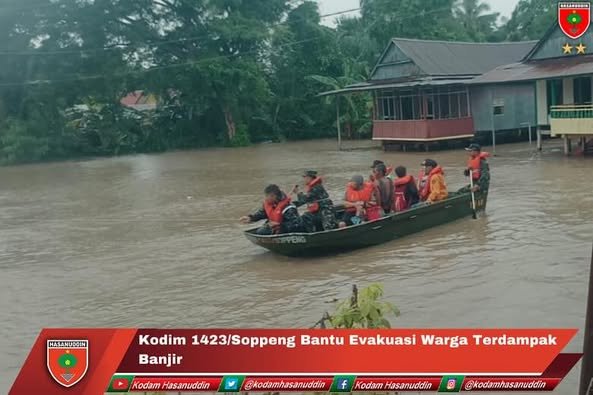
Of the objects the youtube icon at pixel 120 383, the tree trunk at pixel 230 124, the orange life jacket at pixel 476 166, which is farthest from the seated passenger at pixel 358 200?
the tree trunk at pixel 230 124

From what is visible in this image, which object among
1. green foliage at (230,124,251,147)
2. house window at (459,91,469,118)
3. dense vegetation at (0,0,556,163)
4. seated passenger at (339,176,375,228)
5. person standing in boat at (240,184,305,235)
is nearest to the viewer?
person standing in boat at (240,184,305,235)

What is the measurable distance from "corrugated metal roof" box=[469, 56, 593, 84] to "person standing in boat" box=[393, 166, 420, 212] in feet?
40.0

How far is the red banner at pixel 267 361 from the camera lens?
355 cm

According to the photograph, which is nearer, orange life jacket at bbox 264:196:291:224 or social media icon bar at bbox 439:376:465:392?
social media icon bar at bbox 439:376:465:392

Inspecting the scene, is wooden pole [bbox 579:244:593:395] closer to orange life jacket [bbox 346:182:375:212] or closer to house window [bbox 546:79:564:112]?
orange life jacket [bbox 346:182:375:212]

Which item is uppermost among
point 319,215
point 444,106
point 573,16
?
point 573,16

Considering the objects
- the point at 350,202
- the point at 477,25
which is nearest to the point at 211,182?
the point at 350,202

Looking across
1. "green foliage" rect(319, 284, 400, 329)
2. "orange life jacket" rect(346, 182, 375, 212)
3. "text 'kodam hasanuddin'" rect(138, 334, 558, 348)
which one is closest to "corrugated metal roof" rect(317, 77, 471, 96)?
"orange life jacket" rect(346, 182, 375, 212)

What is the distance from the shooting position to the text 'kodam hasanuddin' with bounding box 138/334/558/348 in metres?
3.60

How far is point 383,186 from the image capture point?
1327 centimetres

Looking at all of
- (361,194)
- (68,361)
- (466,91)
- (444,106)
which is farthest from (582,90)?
(68,361)

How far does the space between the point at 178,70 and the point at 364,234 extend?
31928mm

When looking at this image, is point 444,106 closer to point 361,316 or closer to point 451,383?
point 361,316

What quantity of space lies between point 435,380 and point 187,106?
141ft
